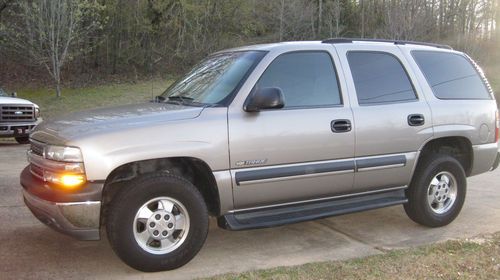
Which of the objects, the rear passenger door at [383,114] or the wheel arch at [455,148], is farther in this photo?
the wheel arch at [455,148]

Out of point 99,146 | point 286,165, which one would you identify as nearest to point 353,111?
point 286,165

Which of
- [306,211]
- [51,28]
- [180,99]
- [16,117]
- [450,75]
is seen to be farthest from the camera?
[51,28]

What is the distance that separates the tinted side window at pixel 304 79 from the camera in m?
5.07

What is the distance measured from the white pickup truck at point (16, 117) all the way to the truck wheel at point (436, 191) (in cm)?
979

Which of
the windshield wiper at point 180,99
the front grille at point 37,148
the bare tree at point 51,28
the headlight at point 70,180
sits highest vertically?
the bare tree at point 51,28

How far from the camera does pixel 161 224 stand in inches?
177

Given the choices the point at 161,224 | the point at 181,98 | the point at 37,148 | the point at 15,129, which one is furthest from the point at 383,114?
the point at 15,129

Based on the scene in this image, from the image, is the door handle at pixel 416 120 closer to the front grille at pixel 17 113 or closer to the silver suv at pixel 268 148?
the silver suv at pixel 268 148

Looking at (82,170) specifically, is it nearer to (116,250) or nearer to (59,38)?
(116,250)

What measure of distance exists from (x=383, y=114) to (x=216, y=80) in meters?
1.64

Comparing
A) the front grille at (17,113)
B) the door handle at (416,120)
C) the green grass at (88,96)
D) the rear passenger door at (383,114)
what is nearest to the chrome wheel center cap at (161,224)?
the rear passenger door at (383,114)

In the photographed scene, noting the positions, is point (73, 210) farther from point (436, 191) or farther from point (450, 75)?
point (450, 75)

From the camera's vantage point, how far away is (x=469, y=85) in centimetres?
626

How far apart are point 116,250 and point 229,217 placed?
98 centimetres
